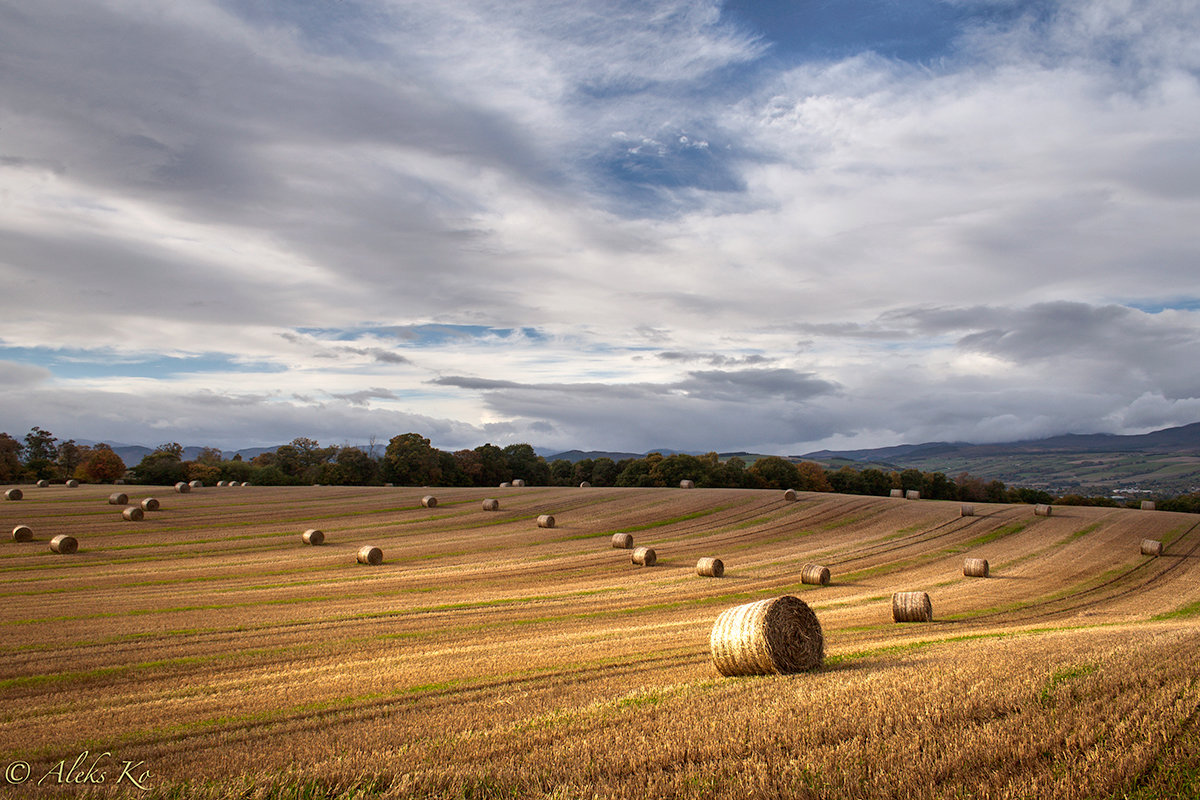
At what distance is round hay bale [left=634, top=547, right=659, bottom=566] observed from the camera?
27.6 m

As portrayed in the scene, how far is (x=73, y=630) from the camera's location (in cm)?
1492

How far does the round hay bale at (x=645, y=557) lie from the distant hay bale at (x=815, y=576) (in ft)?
19.4

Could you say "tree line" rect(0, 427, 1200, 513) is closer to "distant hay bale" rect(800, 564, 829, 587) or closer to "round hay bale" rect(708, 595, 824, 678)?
"distant hay bale" rect(800, 564, 829, 587)

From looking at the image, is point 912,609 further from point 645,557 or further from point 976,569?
point 645,557

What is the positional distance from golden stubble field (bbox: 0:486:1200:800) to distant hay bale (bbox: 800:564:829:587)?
0.42m

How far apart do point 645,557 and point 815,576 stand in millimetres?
6571

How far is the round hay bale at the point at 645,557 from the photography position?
27.6 m

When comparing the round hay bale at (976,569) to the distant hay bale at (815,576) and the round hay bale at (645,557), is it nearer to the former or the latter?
the distant hay bale at (815,576)

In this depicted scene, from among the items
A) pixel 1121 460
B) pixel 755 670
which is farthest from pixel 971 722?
pixel 1121 460

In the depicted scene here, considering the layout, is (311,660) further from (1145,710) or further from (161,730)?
(1145,710)

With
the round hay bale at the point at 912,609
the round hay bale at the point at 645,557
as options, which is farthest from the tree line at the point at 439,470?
the round hay bale at the point at 912,609

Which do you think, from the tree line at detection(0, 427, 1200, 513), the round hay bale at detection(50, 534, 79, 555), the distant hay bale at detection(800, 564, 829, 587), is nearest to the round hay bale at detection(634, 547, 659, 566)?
the distant hay bale at detection(800, 564, 829, 587)

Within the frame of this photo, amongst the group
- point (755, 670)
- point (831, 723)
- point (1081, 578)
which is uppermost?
point (831, 723)

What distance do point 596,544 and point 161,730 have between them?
24.7 meters
